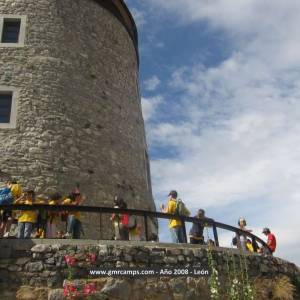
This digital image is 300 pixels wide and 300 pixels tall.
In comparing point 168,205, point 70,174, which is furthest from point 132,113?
point 168,205

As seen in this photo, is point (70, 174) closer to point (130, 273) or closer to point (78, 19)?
point (130, 273)

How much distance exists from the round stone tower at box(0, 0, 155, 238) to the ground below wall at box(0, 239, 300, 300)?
136 inches

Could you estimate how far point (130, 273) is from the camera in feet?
26.5

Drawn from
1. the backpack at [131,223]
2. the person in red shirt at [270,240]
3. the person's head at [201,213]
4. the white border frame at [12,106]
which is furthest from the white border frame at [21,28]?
the person in red shirt at [270,240]

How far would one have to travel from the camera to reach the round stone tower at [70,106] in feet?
39.1

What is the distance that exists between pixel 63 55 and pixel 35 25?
4.29ft

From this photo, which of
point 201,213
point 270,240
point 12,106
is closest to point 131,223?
point 201,213

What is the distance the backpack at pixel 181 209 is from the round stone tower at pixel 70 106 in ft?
8.22

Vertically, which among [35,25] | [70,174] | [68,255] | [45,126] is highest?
[35,25]

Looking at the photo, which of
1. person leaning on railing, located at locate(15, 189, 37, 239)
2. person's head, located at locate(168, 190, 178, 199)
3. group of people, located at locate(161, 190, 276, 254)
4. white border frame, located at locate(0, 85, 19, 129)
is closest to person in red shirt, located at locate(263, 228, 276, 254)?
group of people, located at locate(161, 190, 276, 254)

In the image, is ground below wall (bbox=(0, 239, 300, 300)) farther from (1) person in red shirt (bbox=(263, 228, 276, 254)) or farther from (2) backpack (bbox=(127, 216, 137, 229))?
(1) person in red shirt (bbox=(263, 228, 276, 254))

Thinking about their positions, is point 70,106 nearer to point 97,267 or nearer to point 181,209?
point 181,209

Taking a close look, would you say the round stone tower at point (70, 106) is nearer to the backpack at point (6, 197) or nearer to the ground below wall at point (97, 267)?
the backpack at point (6, 197)

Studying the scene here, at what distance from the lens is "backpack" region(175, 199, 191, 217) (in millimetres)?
10148
